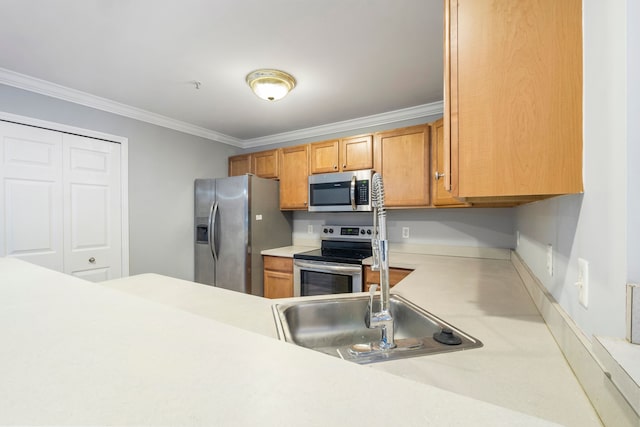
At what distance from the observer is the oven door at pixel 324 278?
Result: 256 cm

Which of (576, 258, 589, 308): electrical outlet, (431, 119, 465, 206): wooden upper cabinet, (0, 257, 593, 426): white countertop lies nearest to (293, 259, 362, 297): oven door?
(431, 119, 465, 206): wooden upper cabinet

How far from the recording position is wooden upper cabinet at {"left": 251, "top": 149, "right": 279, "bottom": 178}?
11.3ft

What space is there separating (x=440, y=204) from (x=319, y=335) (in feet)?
5.68

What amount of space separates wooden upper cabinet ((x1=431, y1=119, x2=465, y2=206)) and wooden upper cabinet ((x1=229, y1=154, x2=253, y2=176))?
2.23 metres

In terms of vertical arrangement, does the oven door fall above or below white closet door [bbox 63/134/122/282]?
below

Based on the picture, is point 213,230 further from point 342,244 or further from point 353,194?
point 353,194

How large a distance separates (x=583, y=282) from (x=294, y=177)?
286 centimetres

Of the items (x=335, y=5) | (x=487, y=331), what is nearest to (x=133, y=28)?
(x=335, y=5)

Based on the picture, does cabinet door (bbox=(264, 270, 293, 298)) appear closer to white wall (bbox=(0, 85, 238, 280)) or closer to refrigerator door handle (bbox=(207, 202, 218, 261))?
refrigerator door handle (bbox=(207, 202, 218, 261))

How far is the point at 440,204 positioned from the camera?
2451 mm

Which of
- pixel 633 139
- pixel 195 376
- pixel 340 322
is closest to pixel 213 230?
pixel 340 322

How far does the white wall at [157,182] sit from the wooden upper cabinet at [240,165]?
311 millimetres

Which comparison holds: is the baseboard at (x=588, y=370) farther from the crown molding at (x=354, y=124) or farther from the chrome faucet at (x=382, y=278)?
the crown molding at (x=354, y=124)

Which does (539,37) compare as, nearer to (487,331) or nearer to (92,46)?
(487,331)
